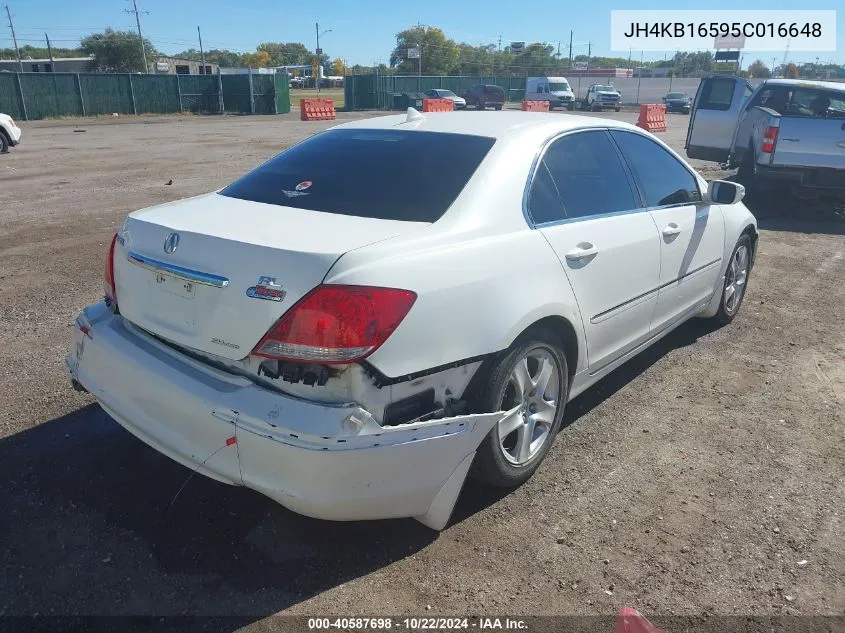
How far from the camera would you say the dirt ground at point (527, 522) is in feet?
8.31

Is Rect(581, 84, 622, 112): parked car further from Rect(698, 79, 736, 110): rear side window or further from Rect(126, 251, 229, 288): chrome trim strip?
Rect(126, 251, 229, 288): chrome trim strip

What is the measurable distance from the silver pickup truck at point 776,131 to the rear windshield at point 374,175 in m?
8.06

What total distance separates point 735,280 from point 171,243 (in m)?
4.39

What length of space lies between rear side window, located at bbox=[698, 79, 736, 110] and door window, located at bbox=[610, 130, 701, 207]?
29.5 ft

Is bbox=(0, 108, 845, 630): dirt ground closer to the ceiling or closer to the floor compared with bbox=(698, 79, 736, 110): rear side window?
closer to the floor

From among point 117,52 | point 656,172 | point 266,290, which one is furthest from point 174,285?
point 117,52

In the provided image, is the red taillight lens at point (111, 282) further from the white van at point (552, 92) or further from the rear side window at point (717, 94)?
the white van at point (552, 92)

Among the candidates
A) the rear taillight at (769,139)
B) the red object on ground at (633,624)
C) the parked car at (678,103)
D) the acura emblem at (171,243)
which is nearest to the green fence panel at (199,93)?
the parked car at (678,103)

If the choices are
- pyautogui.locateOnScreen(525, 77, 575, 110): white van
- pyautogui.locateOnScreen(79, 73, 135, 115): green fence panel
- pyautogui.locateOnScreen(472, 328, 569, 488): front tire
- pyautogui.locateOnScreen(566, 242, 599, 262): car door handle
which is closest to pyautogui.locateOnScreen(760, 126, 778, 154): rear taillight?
pyautogui.locateOnScreen(566, 242, 599, 262): car door handle

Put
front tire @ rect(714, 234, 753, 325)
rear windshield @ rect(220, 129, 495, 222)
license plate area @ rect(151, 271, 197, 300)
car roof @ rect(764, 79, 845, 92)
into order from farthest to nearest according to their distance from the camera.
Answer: car roof @ rect(764, 79, 845, 92), front tire @ rect(714, 234, 753, 325), rear windshield @ rect(220, 129, 495, 222), license plate area @ rect(151, 271, 197, 300)

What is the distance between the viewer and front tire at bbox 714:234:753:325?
5.21 metres

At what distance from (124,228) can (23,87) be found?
122ft

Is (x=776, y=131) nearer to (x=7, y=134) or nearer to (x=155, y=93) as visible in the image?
(x=7, y=134)

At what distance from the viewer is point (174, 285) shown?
2693 millimetres
